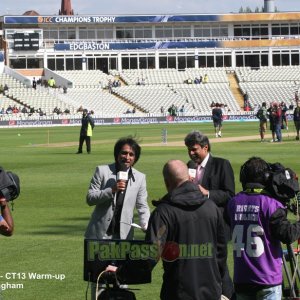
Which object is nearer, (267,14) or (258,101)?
(258,101)

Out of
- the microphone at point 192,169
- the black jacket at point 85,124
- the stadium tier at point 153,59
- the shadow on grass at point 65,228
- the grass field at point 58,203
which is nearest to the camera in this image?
the microphone at point 192,169

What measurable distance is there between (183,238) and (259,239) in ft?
3.47

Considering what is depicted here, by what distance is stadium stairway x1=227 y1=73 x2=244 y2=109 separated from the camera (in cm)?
10300

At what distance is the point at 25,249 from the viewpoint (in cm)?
1659

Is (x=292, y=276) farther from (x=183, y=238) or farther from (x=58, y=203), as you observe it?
(x=58, y=203)

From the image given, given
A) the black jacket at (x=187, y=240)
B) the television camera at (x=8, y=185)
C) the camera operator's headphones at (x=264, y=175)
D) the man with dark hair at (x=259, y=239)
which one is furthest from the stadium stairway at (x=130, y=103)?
the black jacket at (x=187, y=240)

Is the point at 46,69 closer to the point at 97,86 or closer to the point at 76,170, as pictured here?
the point at 97,86

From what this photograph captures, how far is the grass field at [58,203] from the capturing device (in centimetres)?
1377

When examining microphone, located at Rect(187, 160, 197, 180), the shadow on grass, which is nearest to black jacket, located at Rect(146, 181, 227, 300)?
microphone, located at Rect(187, 160, 197, 180)

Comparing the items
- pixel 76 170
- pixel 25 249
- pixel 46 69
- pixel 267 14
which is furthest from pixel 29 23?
pixel 25 249

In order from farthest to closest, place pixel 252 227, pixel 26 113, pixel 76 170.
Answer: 1. pixel 26 113
2. pixel 76 170
3. pixel 252 227

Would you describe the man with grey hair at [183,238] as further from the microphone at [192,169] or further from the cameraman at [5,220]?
the microphone at [192,169]

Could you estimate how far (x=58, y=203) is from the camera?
77.0 ft

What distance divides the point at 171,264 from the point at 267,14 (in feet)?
386
